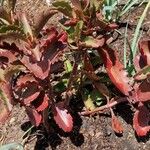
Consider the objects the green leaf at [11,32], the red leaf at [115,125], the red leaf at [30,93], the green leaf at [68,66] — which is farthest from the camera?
the green leaf at [68,66]

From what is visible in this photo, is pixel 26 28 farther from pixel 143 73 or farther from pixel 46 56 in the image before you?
pixel 143 73

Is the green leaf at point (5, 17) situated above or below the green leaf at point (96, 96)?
above

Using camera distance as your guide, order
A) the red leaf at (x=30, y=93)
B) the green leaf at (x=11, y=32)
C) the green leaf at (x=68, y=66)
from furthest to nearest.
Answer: the green leaf at (x=68, y=66) → the red leaf at (x=30, y=93) → the green leaf at (x=11, y=32)

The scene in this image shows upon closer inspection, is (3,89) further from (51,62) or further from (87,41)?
(87,41)

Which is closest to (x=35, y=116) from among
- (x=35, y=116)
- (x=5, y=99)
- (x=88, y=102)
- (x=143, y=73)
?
(x=35, y=116)

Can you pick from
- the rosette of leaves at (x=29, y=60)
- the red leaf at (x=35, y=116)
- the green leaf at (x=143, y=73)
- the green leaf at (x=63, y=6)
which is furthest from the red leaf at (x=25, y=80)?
the green leaf at (x=143, y=73)

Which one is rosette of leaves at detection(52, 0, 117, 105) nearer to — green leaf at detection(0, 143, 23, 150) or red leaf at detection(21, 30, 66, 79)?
red leaf at detection(21, 30, 66, 79)

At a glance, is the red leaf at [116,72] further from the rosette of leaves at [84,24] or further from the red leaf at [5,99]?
the red leaf at [5,99]

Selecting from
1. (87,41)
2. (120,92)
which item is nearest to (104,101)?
(120,92)
